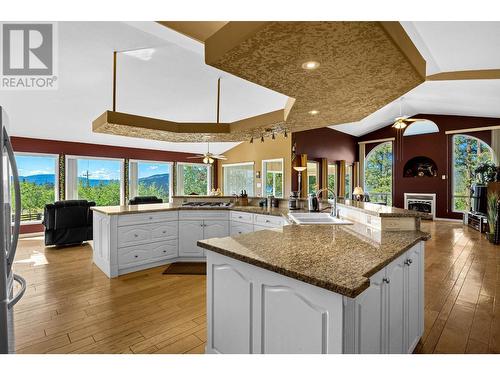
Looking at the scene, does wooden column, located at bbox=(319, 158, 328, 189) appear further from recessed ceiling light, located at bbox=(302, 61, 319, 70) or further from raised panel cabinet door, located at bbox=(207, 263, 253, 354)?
raised panel cabinet door, located at bbox=(207, 263, 253, 354)

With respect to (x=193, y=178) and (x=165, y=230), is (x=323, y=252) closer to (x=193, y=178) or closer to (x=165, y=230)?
(x=165, y=230)

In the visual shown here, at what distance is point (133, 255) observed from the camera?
11.4 feet

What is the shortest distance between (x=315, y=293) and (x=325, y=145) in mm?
8336

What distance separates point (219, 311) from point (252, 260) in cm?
51

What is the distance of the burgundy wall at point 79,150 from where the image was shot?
6023 mm

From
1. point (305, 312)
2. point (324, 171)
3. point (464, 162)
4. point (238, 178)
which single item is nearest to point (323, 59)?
point (305, 312)

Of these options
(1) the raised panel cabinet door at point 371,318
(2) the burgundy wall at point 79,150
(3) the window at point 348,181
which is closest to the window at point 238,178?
(2) the burgundy wall at point 79,150

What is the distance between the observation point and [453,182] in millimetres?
8625

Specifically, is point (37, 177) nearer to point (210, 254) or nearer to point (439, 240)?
point (210, 254)

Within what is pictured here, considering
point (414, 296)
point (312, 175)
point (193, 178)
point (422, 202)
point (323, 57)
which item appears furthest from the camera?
point (193, 178)

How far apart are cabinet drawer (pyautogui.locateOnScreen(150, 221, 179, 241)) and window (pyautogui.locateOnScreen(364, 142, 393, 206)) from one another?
8.51m

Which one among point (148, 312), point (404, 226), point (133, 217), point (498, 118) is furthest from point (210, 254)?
point (498, 118)

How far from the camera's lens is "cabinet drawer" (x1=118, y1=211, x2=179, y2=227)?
133 inches
